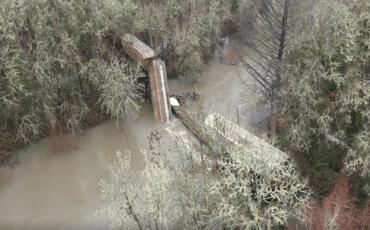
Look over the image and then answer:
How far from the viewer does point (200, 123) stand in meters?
14.6

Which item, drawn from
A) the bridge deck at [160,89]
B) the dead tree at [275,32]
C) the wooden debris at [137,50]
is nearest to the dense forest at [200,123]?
the dead tree at [275,32]

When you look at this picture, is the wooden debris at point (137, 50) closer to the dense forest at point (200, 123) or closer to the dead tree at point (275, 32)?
the dense forest at point (200, 123)

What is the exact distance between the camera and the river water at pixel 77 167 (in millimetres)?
15258

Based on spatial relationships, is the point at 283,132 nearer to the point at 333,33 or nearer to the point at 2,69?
the point at 333,33

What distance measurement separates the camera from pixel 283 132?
664 inches

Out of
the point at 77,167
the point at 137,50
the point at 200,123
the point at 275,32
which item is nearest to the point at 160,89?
the point at 137,50

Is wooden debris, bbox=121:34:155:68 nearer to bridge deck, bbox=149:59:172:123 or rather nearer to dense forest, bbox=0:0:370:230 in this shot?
bridge deck, bbox=149:59:172:123

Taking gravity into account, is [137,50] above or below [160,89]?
above

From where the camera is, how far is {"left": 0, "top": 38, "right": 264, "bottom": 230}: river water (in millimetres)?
15258

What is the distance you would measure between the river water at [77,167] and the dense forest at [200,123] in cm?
79

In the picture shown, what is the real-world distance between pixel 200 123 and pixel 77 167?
7425mm

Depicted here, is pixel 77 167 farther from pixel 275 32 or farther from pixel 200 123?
pixel 275 32

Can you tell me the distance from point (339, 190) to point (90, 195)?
1102 centimetres

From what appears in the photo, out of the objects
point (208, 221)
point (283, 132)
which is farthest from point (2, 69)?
point (283, 132)
